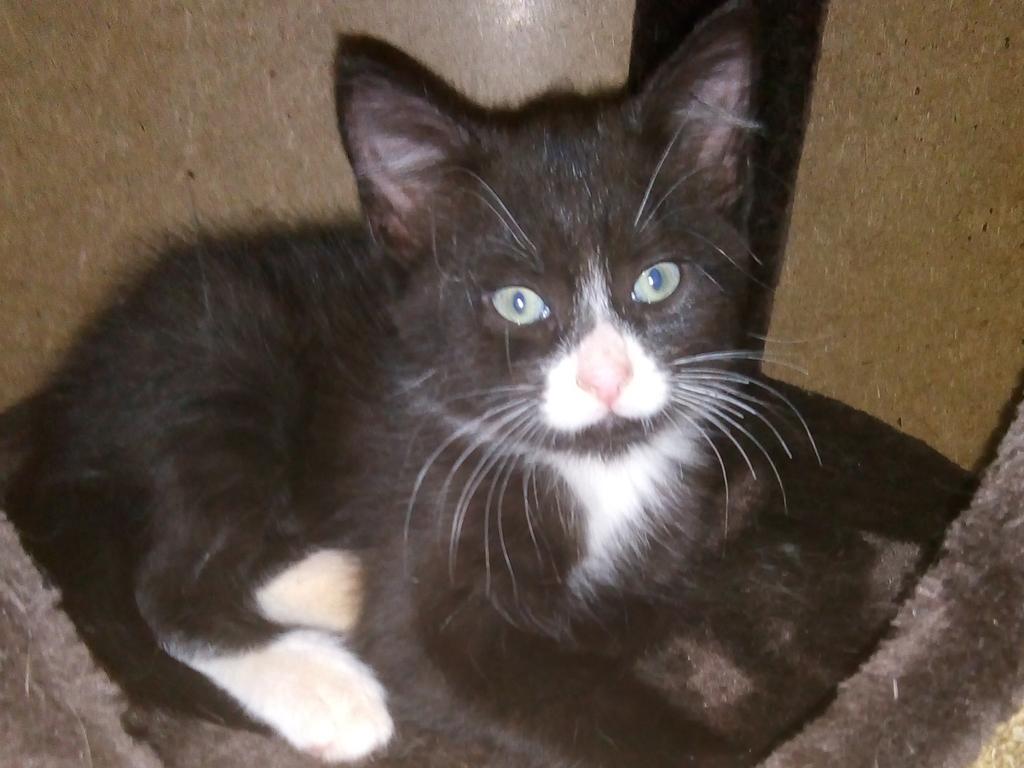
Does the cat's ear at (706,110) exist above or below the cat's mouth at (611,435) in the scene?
above

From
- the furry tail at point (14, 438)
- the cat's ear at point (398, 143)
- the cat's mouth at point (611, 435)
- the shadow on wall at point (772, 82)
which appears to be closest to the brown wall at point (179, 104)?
the furry tail at point (14, 438)

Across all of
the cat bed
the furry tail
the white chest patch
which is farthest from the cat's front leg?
the furry tail

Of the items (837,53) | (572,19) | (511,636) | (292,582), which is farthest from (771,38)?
(292,582)

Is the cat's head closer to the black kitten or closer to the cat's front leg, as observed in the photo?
the black kitten

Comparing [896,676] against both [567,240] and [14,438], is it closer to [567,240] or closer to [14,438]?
[567,240]

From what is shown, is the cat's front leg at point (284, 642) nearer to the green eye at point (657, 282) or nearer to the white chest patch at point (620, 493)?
the white chest patch at point (620, 493)

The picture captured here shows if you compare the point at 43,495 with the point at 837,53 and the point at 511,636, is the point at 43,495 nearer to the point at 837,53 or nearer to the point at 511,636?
the point at 511,636
